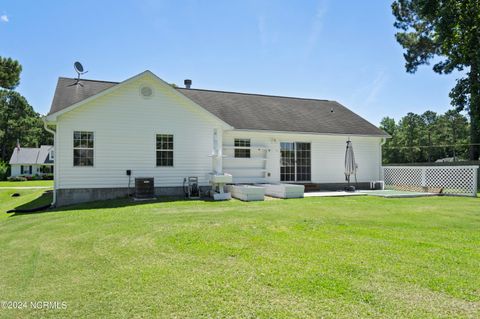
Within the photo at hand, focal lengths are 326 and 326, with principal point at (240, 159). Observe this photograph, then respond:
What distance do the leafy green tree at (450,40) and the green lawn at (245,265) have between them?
1057cm

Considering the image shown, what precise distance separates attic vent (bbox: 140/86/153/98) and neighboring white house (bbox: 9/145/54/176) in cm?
3907

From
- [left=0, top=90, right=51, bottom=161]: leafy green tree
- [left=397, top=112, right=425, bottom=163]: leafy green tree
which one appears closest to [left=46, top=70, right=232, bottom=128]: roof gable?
[left=0, top=90, right=51, bottom=161]: leafy green tree

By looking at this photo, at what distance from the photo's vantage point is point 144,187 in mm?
12078

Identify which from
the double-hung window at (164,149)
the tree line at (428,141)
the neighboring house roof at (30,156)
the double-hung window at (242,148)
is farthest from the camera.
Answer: the tree line at (428,141)

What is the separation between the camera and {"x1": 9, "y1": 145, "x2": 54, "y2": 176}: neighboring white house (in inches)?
1799

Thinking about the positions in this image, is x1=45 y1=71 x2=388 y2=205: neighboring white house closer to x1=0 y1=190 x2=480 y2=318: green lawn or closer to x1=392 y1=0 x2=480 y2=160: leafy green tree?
x1=0 y1=190 x2=480 y2=318: green lawn

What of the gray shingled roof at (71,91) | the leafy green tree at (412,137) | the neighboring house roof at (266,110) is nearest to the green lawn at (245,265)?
the gray shingled roof at (71,91)

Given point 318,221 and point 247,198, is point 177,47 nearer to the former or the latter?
point 247,198

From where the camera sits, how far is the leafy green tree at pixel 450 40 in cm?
1475

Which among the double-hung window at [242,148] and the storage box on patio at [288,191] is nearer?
the storage box on patio at [288,191]

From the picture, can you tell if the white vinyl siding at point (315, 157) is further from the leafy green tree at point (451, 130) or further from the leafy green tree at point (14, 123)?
the leafy green tree at point (14, 123)

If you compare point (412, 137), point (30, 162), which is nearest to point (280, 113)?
point (30, 162)

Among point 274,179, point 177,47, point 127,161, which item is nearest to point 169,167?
point 127,161

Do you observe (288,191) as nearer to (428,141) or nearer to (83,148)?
(83,148)
